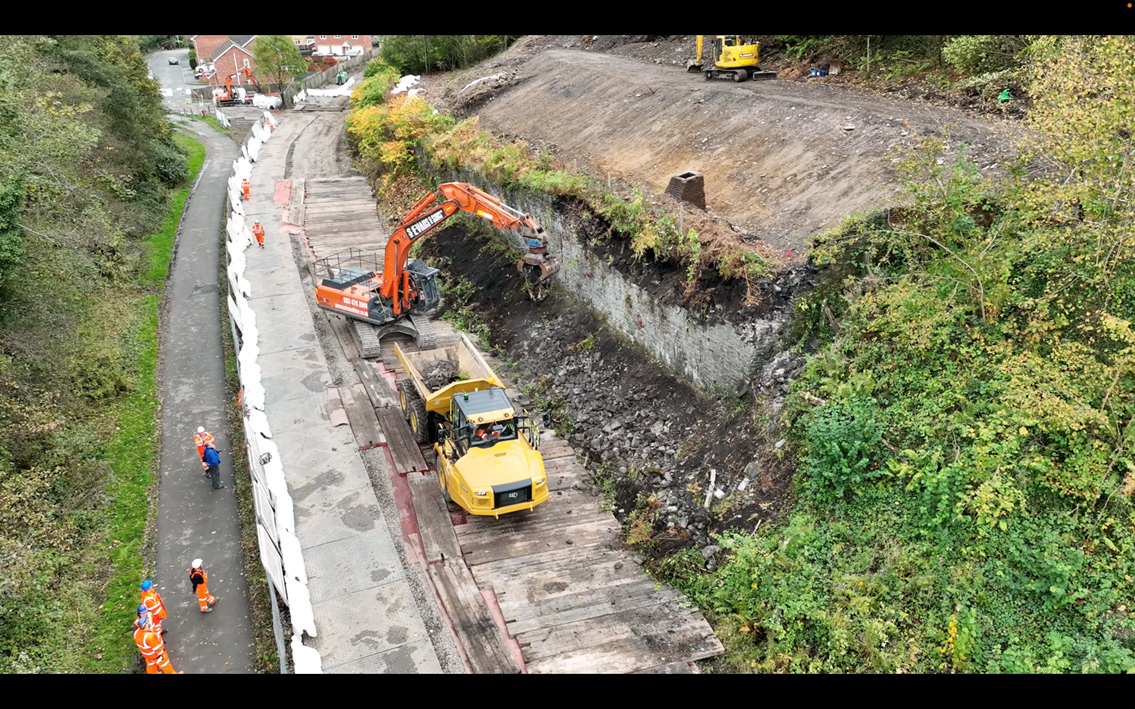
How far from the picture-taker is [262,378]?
814 inches

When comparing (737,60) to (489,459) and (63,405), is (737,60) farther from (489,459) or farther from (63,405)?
(63,405)

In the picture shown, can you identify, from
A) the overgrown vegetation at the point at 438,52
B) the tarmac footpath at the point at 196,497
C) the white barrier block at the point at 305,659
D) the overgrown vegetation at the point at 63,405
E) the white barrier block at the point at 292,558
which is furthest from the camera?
the overgrown vegetation at the point at 438,52

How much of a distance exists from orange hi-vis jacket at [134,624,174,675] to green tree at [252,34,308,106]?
176 ft

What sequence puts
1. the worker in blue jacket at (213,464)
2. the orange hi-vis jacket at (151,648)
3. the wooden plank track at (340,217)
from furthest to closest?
1. the wooden plank track at (340,217)
2. the worker in blue jacket at (213,464)
3. the orange hi-vis jacket at (151,648)

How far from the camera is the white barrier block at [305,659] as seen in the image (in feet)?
38.0

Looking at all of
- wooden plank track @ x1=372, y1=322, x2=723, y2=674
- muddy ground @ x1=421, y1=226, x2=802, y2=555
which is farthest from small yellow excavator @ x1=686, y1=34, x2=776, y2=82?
wooden plank track @ x1=372, y1=322, x2=723, y2=674

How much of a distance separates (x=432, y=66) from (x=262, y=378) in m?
33.9

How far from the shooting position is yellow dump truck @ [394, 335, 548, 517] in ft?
48.0

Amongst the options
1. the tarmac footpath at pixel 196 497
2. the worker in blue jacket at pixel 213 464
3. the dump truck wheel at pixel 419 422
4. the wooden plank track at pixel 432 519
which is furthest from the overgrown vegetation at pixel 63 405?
the dump truck wheel at pixel 419 422

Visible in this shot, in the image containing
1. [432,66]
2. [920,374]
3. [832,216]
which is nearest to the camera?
[920,374]

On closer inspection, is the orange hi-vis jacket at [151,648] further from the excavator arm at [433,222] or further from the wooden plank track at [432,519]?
the excavator arm at [433,222]

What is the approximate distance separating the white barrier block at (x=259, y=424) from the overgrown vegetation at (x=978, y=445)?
9.35m

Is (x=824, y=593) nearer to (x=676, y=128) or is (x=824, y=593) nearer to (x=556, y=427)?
(x=556, y=427)
